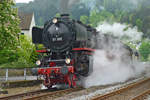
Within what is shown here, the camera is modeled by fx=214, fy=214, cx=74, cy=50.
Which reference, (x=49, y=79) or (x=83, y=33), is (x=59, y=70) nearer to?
(x=49, y=79)

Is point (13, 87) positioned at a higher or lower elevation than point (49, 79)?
lower

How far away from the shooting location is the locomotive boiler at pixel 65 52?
417 inches

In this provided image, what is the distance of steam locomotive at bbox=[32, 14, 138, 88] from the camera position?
10594 mm

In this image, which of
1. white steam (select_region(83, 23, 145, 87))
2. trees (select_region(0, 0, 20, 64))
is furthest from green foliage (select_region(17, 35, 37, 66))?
white steam (select_region(83, 23, 145, 87))

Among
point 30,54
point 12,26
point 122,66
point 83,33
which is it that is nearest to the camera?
point 83,33

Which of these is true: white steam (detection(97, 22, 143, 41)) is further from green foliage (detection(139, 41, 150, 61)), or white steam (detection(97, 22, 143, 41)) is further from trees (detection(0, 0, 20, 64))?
green foliage (detection(139, 41, 150, 61))

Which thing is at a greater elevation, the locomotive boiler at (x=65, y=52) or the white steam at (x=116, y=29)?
the white steam at (x=116, y=29)

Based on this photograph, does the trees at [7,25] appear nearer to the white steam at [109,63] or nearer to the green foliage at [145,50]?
the white steam at [109,63]

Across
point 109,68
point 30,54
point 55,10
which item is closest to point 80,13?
point 55,10

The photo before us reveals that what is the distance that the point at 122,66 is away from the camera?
1605 cm

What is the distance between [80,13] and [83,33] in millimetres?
119664

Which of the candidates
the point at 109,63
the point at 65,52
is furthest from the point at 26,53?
the point at 65,52

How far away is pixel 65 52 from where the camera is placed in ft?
36.6

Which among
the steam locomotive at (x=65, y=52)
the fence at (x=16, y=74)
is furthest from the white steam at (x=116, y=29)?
the steam locomotive at (x=65, y=52)
